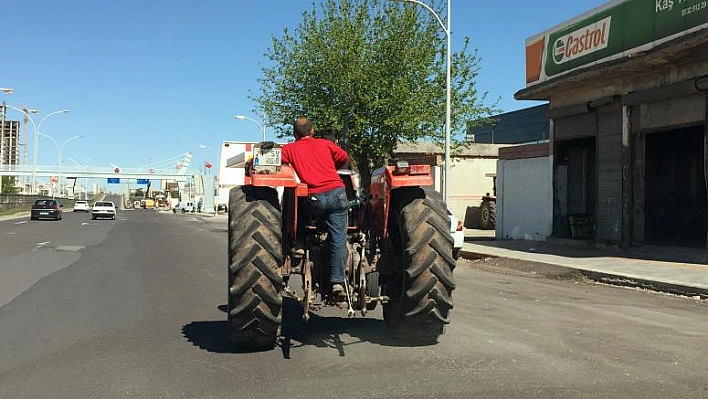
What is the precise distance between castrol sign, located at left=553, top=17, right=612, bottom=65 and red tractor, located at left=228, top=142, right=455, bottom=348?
490 inches

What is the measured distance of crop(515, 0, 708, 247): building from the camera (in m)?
14.2

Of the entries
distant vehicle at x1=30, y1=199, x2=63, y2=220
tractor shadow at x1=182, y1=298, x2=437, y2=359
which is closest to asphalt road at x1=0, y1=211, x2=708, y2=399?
tractor shadow at x1=182, y1=298, x2=437, y2=359

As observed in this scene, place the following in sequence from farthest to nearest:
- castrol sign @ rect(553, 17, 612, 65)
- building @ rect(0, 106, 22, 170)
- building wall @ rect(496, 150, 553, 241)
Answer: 1. building @ rect(0, 106, 22, 170)
2. building wall @ rect(496, 150, 553, 241)
3. castrol sign @ rect(553, 17, 612, 65)

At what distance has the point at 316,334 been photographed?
261 inches

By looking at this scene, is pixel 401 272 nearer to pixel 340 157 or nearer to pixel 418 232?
pixel 418 232

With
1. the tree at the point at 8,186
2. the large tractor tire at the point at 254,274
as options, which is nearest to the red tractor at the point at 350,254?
the large tractor tire at the point at 254,274

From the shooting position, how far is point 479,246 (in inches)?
735

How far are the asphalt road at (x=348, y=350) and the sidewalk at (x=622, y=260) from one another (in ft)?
2.60

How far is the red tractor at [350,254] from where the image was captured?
5.47 meters

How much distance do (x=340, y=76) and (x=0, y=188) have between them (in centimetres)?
9887

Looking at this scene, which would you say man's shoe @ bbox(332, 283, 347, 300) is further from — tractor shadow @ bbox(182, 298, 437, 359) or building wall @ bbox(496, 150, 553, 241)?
building wall @ bbox(496, 150, 553, 241)

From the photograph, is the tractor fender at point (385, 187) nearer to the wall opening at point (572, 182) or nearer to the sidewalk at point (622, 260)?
the sidewalk at point (622, 260)

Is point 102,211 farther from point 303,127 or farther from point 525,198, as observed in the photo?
point 303,127

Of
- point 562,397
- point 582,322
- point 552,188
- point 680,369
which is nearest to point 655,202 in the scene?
point 552,188
